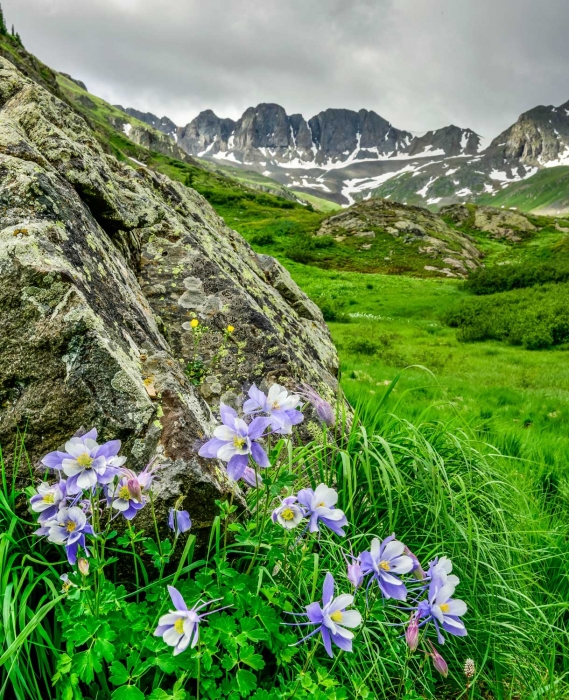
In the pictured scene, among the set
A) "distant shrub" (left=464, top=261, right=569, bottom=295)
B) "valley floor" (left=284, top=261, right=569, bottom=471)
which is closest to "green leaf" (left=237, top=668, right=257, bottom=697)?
"valley floor" (left=284, top=261, right=569, bottom=471)

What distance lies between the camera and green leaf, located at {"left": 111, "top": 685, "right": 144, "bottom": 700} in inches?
61.5

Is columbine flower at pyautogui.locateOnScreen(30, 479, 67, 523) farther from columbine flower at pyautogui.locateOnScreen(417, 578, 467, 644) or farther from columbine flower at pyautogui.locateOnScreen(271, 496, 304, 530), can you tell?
columbine flower at pyautogui.locateOnScreen(417, 578, 467, 644)

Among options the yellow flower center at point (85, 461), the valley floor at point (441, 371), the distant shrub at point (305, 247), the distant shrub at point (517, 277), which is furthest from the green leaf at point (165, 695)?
the distant shrub at point (305, 247)

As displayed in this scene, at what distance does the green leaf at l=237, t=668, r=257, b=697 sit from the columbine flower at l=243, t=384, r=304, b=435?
3.17ft

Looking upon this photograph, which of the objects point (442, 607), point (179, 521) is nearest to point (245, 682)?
point (179, 521)

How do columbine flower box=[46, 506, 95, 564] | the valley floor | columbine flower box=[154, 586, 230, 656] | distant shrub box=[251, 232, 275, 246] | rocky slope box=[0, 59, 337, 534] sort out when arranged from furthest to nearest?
distant shrub box=[251, 232, 275, 246] < the valley floor < rocky slope box=[0, 59, 337, 534] < columbine flower box=[46, 506, 95, 564] < columbine flower box=[154, 586, 230, 656]

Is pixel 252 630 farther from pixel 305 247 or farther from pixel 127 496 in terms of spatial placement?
pixel 305 247

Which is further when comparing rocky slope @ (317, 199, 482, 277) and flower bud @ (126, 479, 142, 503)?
rocky slope @ (317, 199, 482, 277)

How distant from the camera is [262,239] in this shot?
46.5 metres

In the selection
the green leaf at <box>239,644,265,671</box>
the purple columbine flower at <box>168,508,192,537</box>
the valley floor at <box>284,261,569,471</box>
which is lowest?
the valley floor at <box>284,261,569,471</box>

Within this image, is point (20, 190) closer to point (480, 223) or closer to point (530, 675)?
point (530, 675)

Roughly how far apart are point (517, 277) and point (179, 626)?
106ft

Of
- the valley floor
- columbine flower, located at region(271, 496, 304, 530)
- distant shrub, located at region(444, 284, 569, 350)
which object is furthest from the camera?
distant shrub, located at region(444, 284, 569, 350)

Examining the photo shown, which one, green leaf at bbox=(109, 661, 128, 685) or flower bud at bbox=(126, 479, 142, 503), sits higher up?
flower bud at bbox=(126, 479, 142, 503)
